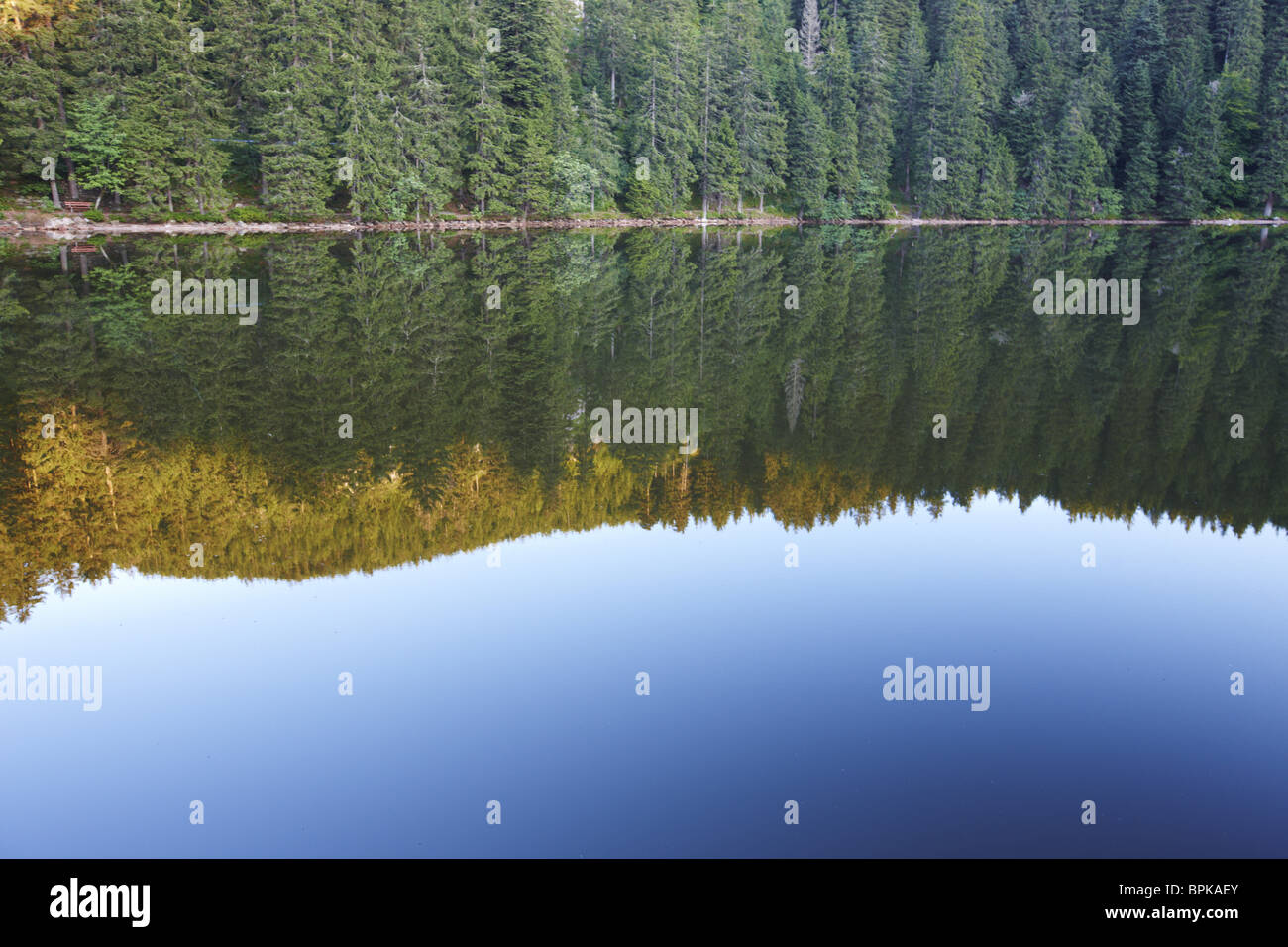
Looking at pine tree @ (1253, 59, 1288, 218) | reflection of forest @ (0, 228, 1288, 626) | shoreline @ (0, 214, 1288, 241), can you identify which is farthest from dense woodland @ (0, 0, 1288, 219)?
reflection of forest @ (0, 228, 1288, 626)

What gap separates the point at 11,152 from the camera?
4750cm

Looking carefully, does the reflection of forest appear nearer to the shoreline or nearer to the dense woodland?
the shoreline

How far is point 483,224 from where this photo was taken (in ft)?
198

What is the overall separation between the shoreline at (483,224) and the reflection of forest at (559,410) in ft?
60.5

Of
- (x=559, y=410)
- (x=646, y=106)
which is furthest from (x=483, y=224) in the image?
(x=559, y=410)

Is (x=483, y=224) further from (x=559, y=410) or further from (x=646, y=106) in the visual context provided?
(x=559, y=410)

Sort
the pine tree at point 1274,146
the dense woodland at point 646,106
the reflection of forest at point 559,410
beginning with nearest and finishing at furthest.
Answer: the reflection of forest at point 559,410 < the dense woodland at point 646,106 < the pine tree at point 1274,146

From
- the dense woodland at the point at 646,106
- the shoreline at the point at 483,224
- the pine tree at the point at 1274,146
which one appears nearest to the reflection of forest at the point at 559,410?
the shoreline at the point at 483,224

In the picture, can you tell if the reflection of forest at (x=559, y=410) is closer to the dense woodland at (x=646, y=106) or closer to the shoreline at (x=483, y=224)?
the shoreline at (x=483, y=224)

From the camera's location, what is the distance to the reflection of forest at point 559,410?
1235 cm

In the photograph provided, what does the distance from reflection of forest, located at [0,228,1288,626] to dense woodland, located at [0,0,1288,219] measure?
2308 cm

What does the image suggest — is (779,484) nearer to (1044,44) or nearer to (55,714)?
(55,714)

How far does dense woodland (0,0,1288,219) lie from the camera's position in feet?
165

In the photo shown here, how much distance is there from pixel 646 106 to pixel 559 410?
5478 centimetres
